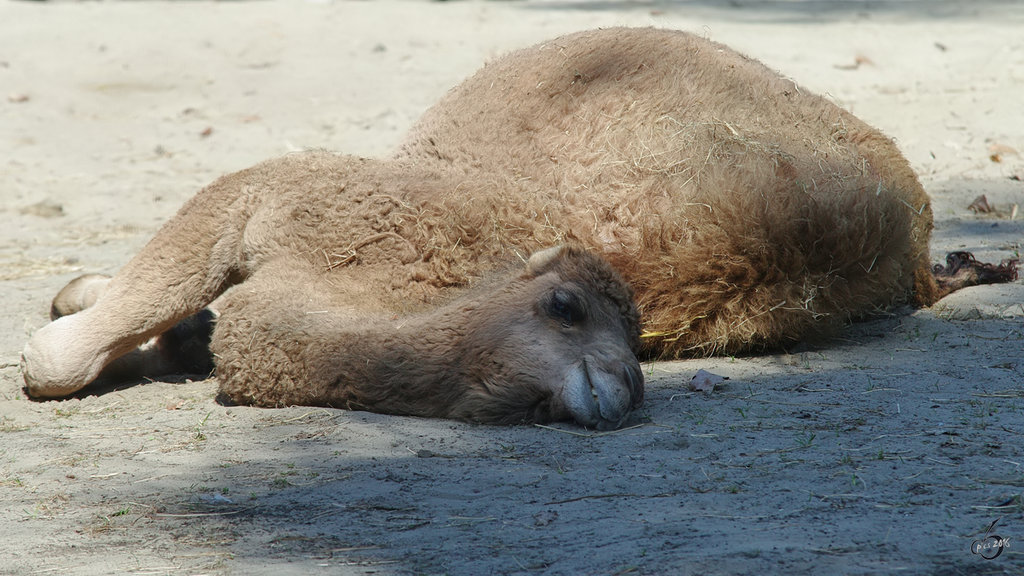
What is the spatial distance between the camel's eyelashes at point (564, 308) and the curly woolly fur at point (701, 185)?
552mm

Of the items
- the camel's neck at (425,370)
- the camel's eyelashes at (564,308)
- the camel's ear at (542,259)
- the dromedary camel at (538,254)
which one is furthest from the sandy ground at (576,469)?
the camel's ear at (542,259)

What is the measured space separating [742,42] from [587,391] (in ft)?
28.4

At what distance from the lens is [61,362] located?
4.02 meters

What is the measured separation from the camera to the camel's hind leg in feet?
13.1

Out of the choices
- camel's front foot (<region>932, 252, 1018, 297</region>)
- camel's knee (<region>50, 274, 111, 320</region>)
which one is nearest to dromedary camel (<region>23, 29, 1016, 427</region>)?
camel's front foot (<region>932, 252, 1018, 297</region>)

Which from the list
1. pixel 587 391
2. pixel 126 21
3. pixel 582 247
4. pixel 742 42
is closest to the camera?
pixel 587 391

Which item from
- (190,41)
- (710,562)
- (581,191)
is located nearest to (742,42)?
(190,41)

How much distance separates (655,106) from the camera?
14.2 feet

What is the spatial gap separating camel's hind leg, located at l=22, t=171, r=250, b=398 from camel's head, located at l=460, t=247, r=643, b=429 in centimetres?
131

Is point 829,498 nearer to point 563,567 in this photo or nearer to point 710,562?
point 710,562

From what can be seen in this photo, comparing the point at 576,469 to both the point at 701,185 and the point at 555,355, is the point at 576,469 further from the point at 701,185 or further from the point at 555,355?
the point at 701,185

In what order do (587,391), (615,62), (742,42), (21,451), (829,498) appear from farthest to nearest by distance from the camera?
1. (742,42)
2. (615,62)
3. (21,451)
4. (587,391)
5. (829,498)

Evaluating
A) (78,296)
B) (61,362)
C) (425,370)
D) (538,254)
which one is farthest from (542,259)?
(78,296)

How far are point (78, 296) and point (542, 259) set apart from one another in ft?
8.50
